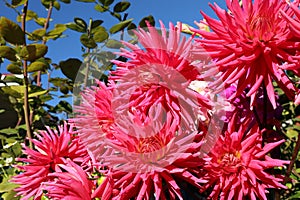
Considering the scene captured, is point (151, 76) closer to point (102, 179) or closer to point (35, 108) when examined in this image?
point (102, 179)

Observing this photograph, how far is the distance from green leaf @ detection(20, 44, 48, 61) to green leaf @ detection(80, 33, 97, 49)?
9 centimetres

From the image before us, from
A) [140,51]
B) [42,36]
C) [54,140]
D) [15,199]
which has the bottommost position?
[15,199]

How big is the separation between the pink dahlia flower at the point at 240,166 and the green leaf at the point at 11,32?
0.49 meters

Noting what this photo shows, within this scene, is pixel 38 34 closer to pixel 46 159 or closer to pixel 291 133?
pixel 46 159

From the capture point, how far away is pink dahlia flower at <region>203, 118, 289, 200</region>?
1.57 ft

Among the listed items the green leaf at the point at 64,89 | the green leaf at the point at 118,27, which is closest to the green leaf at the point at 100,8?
the green leaf at the point at 118,27

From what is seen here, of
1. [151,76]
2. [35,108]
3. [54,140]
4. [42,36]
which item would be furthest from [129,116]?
[35,108]

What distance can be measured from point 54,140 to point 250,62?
0.32 metres

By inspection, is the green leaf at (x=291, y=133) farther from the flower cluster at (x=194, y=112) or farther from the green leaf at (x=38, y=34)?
the green leaf at (x=38, y=34)

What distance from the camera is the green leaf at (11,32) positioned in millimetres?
788

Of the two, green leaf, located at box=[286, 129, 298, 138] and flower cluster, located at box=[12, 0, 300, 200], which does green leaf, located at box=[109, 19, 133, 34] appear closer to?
flower cluster, located at box=[12, 0, 300, 200]

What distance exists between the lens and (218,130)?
52cm

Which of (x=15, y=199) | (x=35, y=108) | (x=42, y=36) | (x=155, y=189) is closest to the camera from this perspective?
(x=155, y=189)

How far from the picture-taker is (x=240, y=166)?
19.4 inches
